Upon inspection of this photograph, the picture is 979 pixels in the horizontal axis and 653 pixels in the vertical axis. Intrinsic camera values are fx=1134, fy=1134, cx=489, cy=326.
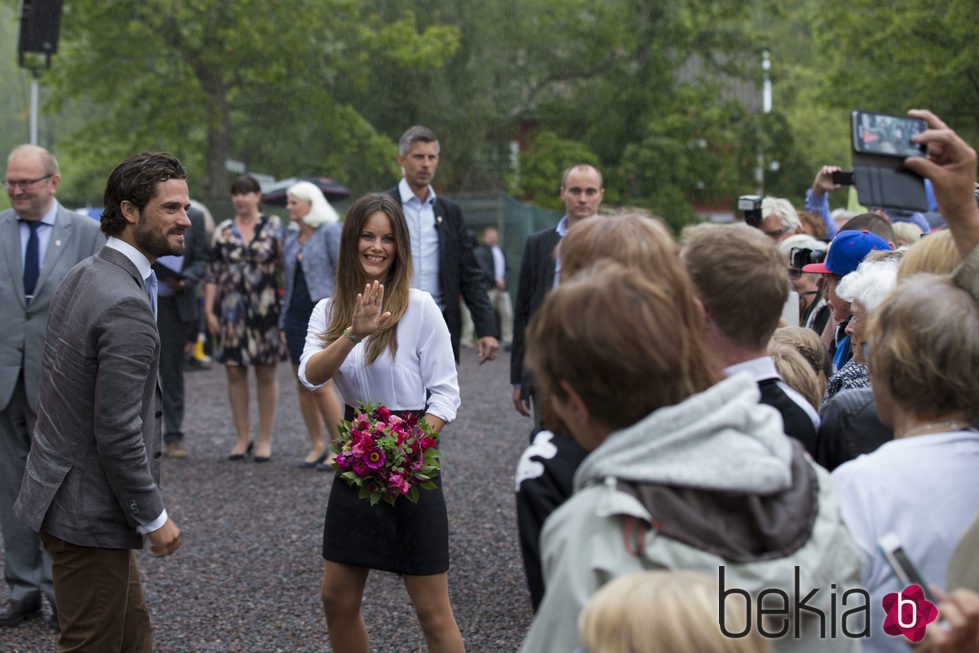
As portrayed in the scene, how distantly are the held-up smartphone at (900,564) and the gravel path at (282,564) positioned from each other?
2984 mm

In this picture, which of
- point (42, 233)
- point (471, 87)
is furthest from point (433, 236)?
point (471, 87)

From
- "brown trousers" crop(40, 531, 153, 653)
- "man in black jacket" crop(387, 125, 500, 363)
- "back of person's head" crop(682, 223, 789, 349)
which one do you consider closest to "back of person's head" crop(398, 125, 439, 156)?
"man in black jacket" crop(387, 125, 500, 363)

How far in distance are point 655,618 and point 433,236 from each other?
5014 mm

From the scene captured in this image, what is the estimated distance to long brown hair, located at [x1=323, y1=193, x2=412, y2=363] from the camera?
4324 mm

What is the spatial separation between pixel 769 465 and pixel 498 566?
4501 millimetres

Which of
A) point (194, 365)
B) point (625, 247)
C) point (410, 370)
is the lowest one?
point (194, 365)

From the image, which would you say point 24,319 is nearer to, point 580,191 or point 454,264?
point 454,264

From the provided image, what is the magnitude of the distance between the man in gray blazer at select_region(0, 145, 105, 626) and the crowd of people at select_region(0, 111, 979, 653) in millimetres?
13

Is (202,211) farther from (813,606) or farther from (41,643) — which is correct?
(813,606)

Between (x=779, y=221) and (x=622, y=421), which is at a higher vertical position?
(x=622, y=421)

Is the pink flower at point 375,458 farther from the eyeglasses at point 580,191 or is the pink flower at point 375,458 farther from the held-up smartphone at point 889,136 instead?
the eyeglasses at point 580,191

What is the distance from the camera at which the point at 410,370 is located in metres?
4.23

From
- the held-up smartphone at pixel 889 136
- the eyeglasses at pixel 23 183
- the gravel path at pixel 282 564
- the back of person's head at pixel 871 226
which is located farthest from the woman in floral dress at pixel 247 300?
the held-up smartphone at pixel 889 136

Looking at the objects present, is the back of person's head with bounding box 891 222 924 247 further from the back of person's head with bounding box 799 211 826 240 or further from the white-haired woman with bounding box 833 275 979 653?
the white-haired woman with bounding box 833 275 979 653
